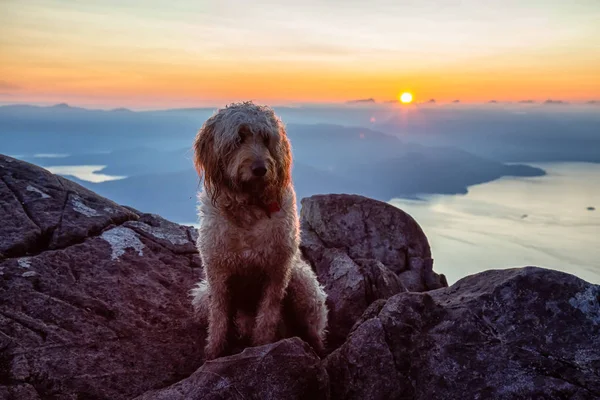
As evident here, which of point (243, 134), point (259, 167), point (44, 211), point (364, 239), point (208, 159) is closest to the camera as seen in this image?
point (259, 167)

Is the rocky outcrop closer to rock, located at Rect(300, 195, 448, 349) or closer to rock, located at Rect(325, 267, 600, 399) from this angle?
rock, located at Rect(325, 267, 600, 399)

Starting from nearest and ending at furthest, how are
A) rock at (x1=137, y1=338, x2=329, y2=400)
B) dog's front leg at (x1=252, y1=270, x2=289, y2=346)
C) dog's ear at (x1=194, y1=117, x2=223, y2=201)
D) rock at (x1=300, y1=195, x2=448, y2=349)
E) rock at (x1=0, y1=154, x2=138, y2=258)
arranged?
rock at (x1=137, y1=338, x2=329, y2=400), dog's ear at (x1=194, y1=117, x2=223, y2=201), dog's front leg at (x1=252, y1=270, x2=289, y2=346), rock at (x1=0, y1=154, x2=138, y2=258), rock at (x1=300, y1=195, x2=448, y2=349)

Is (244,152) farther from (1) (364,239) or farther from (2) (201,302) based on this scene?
(1) (364,239)

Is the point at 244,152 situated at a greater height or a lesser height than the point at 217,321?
greater

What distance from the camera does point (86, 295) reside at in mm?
6145

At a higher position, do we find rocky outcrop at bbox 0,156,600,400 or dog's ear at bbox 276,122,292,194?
dog's ear at bbox 276,122,292,194

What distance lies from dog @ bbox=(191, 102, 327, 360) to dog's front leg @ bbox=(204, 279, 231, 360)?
0.01 metres

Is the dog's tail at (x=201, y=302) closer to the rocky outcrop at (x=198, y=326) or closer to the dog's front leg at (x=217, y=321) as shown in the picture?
the rocky outcrop at (x=198, y=326)

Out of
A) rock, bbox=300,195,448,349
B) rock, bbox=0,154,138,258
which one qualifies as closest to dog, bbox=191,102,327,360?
rock, bbox=300,195,448,349

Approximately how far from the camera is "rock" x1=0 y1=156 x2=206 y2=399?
5.10 m

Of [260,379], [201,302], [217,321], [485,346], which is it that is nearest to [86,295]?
[201,302]

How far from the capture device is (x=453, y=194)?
11012 cm

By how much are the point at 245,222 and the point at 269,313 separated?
130 centimetres

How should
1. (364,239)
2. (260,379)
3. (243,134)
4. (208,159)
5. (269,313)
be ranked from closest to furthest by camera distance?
(260,379) < (243,134) < (208,159) < (269,313) < (364,239)
